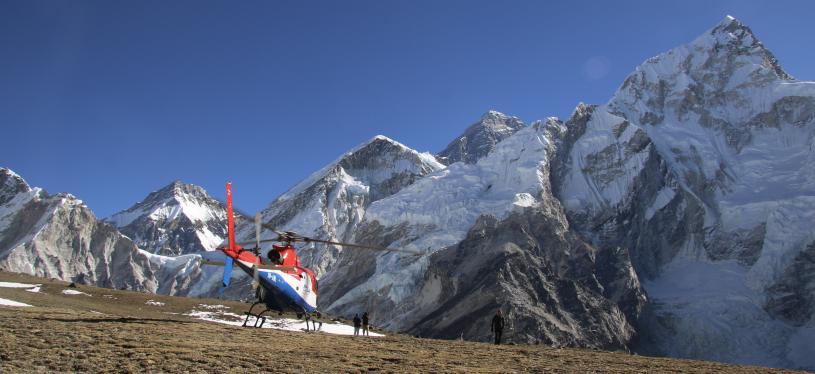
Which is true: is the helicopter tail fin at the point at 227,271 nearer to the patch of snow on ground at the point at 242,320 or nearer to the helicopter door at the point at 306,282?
the helicopter door at the point at 306,282

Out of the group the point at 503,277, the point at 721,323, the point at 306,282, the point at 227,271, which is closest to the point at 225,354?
the point at 227,271

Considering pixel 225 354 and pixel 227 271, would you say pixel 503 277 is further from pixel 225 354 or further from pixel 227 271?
pixel 225 354

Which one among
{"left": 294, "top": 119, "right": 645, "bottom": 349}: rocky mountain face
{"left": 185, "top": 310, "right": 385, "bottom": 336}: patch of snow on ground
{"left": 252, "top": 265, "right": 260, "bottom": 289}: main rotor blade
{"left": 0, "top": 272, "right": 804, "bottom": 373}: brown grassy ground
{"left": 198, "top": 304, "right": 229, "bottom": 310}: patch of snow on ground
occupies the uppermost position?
{"left": 294, "top": 119, "right": 645, "bottom": 349}: rocky mountain face

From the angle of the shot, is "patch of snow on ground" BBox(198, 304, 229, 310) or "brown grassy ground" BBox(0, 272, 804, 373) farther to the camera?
"patch of snow on ground" BBox(198, 304, 229, 310)

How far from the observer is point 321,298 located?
198m

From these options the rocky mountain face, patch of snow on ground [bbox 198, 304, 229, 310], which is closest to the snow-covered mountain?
the rocky mountain face

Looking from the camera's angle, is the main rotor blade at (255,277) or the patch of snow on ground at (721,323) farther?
the patch of snow on ground at (721,323)

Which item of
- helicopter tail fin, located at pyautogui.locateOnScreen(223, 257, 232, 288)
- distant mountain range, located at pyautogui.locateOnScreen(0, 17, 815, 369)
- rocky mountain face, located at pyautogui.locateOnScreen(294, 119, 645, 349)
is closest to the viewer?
helicopter tail fin, located at pyautogui.locateOnScreen(223, 257, 232, 288)

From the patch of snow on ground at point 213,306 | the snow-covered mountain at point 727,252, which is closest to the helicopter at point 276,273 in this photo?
the patch of snow on ground at point 213,306

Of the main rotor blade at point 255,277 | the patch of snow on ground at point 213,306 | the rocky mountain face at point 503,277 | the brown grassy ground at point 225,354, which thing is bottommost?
the brown grassy ground at point 225,354

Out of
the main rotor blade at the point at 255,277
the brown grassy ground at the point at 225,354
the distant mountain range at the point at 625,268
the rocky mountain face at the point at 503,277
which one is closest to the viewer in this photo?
the brown grassy ground at the point at 225,354

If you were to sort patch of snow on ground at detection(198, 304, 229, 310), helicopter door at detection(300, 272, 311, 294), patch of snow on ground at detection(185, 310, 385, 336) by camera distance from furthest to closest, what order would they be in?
patch of snow on ground at detection(198, 304, 229, 310), patch of snow on ground at detection(185, 310, 385, 336), helicopter door at detection(300, 272, 311, 294)

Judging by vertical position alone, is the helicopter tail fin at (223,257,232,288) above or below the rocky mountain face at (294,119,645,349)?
below

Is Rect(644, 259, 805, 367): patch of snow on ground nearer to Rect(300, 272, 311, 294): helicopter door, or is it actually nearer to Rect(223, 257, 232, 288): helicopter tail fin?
Rect(300, 272, 311, 294): helicopter door
